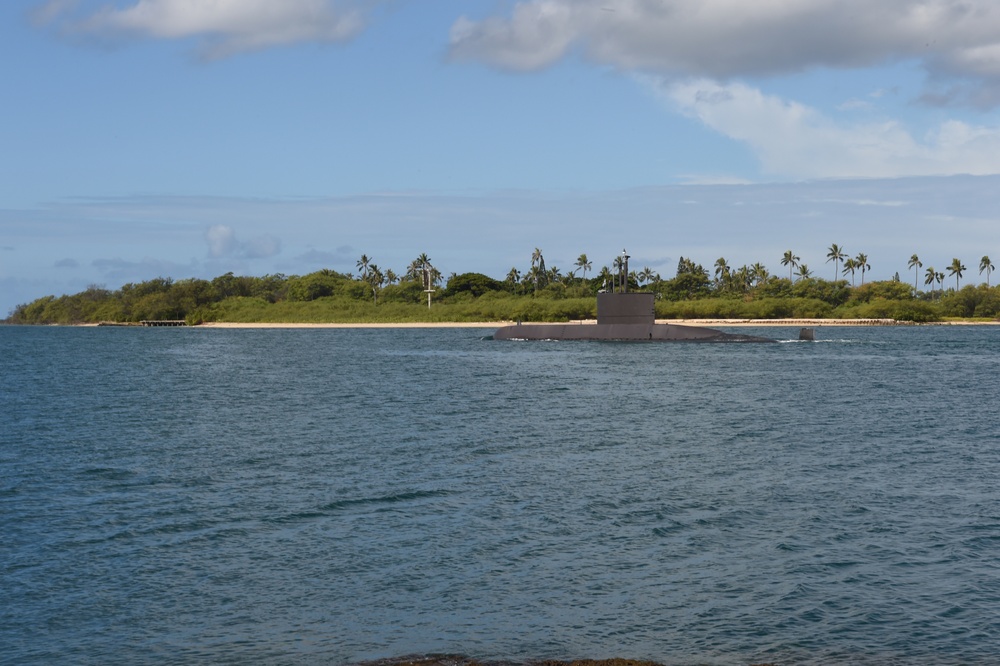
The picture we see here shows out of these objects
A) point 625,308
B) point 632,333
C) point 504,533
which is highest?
point 625,308

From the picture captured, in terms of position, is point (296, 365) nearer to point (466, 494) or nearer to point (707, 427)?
point (707, 427)

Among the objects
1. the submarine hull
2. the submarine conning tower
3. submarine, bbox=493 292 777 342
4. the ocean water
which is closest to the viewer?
the ocean water

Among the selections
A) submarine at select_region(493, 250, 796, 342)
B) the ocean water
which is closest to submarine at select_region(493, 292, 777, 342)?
submarine at select_region(493, 250, 796, 342)

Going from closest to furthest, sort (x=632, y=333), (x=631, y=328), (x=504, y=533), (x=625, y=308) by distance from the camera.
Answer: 1. (x=504, y=533)
2. (x=625, y=308)
3. (x=631, y=328)
4. (x=632, y=333)

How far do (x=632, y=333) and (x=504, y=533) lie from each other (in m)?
79.9

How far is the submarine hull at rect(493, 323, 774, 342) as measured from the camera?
97812mm

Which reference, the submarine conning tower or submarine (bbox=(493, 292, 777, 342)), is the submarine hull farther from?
the submarine conning tower

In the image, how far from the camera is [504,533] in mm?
19000

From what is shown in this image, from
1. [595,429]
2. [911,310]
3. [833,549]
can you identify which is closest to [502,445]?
[595,429]

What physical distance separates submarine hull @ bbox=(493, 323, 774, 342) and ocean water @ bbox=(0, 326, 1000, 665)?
53.7 metres

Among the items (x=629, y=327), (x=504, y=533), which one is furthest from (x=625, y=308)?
(x=504, y=533)

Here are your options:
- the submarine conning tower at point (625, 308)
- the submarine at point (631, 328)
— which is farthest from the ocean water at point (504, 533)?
the submarine at point (631, 328)

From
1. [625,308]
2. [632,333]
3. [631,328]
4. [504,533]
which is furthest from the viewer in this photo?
[632,333]

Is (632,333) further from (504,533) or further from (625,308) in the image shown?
(504,533)
